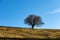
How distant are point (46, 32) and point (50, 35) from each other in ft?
3.38

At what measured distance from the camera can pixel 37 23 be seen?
51844 mm

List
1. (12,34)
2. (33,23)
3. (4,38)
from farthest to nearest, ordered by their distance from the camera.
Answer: (33,23) → (12,34) → (4,38)

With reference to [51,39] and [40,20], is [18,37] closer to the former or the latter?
[51,39]

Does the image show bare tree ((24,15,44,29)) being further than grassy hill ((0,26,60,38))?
Yes

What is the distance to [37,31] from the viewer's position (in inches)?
719

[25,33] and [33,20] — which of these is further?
[33,20]

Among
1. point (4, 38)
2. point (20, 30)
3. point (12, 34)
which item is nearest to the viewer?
point (4, 38)

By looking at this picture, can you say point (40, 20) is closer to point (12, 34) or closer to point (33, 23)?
point (33, 23)

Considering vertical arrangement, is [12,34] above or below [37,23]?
below

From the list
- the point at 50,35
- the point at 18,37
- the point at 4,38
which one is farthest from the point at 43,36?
the point at 4,38

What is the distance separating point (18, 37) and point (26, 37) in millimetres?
808

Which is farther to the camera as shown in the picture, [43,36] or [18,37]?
[43,36]

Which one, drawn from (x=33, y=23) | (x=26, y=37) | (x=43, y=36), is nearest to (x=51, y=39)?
(x=43, y=36)

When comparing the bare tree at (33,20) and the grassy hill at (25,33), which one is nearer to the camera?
the grassy hill at (25,33)
